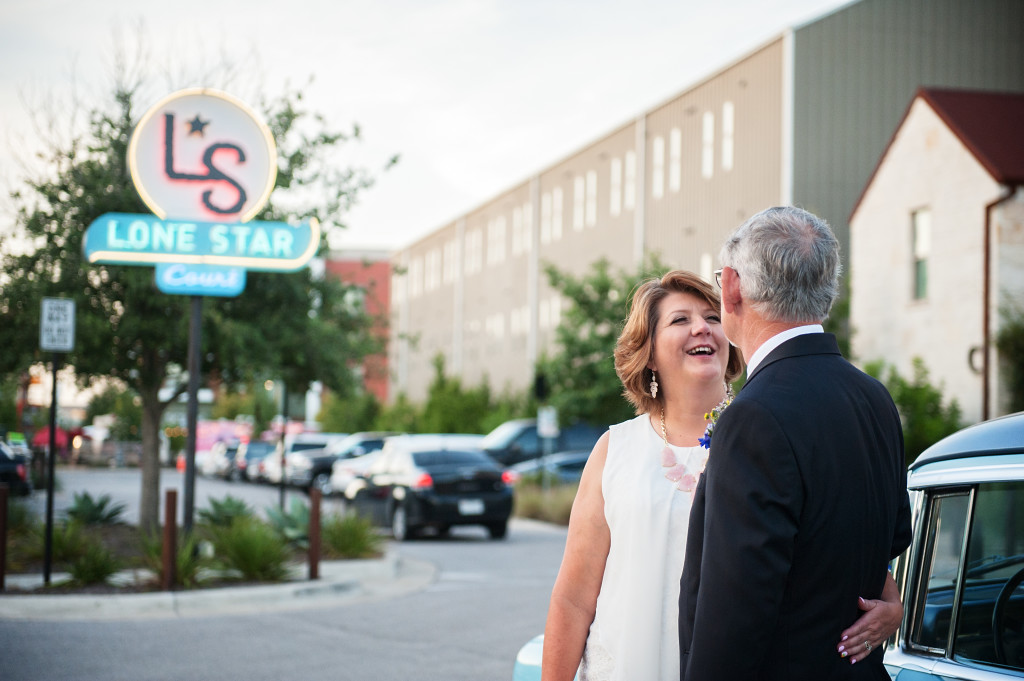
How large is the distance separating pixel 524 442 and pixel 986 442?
85.1ft

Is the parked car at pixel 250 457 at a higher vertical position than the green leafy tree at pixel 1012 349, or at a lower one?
lower

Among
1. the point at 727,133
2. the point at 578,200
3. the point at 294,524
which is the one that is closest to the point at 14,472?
the point at 294,524

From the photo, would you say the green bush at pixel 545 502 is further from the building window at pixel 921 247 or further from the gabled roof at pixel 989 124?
the gabled roof at pixel 989 124

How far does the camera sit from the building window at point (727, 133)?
107 ft

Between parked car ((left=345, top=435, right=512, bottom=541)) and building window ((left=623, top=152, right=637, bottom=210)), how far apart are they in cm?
2149

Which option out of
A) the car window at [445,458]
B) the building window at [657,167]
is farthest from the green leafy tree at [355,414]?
the car window at [445,458]

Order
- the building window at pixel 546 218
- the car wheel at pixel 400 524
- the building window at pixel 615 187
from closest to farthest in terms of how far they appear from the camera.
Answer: the car wheel at pixel 400 524
the building window at pixel 615 187
the building window at pixel 546 218

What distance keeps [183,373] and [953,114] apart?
15491 millimetres

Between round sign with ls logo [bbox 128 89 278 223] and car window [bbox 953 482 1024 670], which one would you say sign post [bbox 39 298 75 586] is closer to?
round sign with ls logo [bbox 128 89 278 223]

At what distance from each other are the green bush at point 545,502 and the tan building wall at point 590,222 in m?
3.94

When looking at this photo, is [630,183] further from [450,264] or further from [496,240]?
[450,264]

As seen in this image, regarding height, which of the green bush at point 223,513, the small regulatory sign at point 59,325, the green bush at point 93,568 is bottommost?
the green bush at point 93,568

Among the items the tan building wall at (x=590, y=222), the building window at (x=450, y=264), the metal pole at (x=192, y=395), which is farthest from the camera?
the building window at (x=450, y=264)

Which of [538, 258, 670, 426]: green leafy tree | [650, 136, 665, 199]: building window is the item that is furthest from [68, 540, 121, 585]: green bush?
[650, 136, 665, 199]: building window
